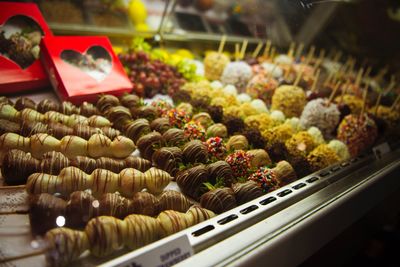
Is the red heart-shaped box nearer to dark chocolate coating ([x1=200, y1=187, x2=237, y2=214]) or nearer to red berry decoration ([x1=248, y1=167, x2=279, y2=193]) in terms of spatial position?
dark chocolate coating ([x1=200, y1=187, x2=237, y2=214])

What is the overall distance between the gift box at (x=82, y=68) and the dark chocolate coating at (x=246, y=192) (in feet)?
4.01

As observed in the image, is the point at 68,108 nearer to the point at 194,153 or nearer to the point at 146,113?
the point at 146,113

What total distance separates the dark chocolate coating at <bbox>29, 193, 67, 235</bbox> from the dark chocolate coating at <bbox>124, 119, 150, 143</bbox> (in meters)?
0.80

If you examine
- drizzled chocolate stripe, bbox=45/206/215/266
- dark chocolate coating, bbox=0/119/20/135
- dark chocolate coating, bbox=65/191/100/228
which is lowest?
drizzled chocolate stripe, bbox=45/206/215/266

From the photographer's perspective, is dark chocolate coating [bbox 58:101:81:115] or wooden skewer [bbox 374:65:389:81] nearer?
dark chocolate coating [bbox 58:101:81:115]

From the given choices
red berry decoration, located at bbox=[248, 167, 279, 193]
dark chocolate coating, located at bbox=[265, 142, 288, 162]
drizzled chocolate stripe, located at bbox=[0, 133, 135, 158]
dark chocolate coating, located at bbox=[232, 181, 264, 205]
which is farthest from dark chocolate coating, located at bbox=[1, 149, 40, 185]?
dark chocolate coating, located at bbox=[265, 142, 288, 162]

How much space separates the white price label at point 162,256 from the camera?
3.49ft

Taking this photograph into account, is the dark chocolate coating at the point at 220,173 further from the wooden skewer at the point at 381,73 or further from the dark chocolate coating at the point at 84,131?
the wooden skewer at the point at 381,73

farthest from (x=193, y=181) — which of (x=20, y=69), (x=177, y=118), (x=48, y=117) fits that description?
(x=20, y=69)

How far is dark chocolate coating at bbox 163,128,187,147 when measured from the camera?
2.02 meters

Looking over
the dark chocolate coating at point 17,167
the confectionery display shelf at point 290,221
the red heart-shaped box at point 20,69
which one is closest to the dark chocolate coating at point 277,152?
the confectionery display shelf at point 290,221

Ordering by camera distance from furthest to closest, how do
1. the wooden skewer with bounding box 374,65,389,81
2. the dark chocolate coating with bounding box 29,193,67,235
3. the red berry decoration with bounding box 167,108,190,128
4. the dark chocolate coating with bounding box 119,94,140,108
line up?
the wooden skewer with bounding box 374,65,389,81
the dark chocolate coating with bounding box 119,94,140,108
the red berry decoration with bounding box 167,108,190,128
the dark chocolate coating with bounding box 29,193,67,235

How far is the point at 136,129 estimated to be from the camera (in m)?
2.07

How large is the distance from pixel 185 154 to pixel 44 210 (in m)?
0.85
